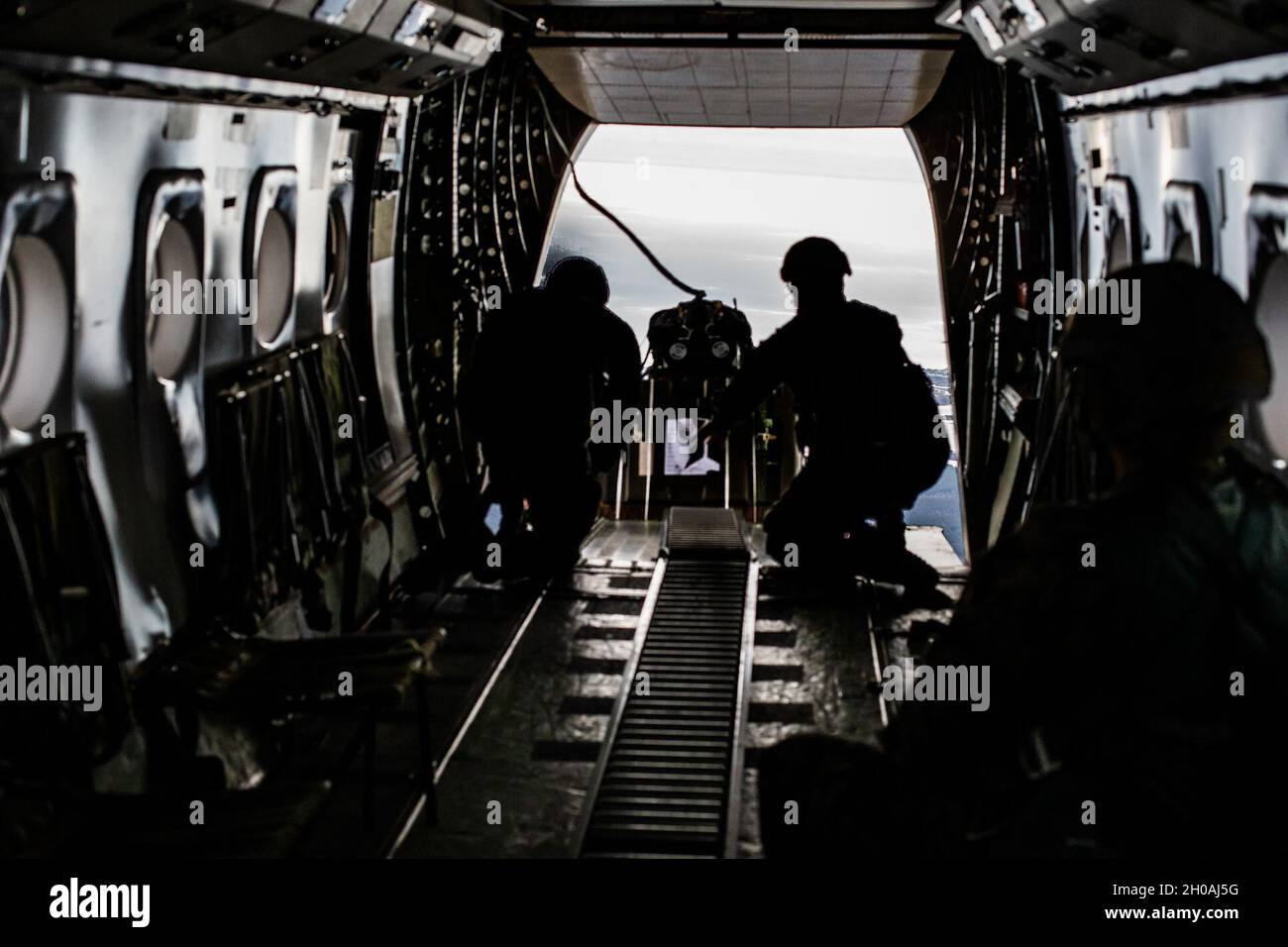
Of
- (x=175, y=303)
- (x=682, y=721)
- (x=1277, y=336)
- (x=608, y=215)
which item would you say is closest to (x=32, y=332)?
(x=175, y=303)

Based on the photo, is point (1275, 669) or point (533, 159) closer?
point (1275, 669)

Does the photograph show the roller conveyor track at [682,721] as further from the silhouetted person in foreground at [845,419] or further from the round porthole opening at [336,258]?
the round porthole opening at [336,258]

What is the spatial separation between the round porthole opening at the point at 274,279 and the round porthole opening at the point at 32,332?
2.19 meters

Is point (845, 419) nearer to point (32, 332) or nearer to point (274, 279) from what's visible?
point (274, 279)

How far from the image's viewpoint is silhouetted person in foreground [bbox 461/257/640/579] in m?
8.23

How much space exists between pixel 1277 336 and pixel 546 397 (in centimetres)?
439

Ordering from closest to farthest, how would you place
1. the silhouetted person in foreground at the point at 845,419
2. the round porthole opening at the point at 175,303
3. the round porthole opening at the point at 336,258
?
the round porthole opening at the point at 175,303, the silhouetted person in foreground at the point at 845,419, the round porthole opening at the point at 336,258

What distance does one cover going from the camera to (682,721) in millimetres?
6262

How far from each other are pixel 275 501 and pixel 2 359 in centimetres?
193

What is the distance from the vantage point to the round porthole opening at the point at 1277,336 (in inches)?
180

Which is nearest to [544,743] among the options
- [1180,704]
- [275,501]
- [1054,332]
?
[275,501]

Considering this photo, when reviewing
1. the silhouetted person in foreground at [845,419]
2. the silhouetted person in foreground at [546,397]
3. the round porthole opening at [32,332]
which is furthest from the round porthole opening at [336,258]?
the round porthole opening at [32,332]

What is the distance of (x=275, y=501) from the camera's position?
6504 mm

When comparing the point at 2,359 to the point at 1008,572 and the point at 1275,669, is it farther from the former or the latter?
the point at 1275,669
